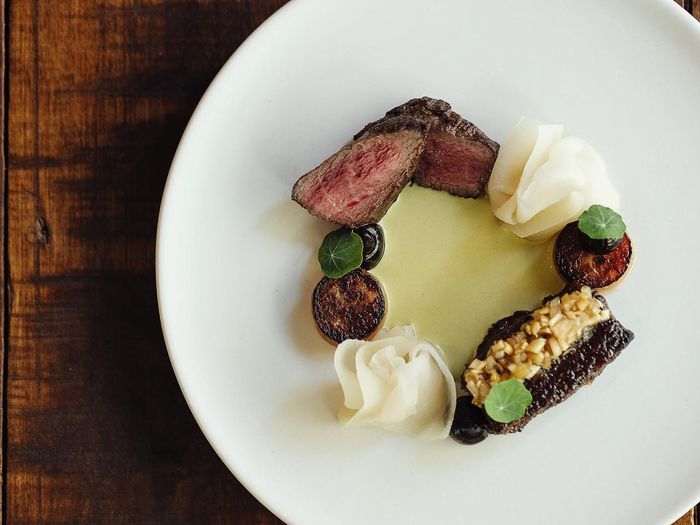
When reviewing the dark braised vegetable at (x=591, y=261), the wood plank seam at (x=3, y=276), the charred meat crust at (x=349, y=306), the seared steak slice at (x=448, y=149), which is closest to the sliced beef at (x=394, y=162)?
the seared steak slice at (x=448, y=149)

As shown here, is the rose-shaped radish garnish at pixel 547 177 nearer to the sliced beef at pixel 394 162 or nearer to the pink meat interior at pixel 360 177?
the sliced beef at pixel 394 162

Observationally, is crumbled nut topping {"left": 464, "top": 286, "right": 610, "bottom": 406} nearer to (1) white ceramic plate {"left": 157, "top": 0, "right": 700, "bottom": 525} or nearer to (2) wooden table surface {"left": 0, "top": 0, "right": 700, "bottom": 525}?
(1) white ceramic plate {"left": 157, "top": 0, "right": 700, "bottom": 525}

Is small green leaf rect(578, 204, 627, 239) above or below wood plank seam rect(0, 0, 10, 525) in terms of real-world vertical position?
above

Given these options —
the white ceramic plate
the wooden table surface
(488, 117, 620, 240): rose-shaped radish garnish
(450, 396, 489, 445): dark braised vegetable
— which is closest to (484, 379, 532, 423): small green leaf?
(450, 396, 489, 445): dark braised vegetable

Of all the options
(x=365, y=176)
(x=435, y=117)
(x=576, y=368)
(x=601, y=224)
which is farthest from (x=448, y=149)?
(x=576, y=368)

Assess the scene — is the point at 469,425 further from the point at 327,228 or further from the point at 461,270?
the point at 327,228

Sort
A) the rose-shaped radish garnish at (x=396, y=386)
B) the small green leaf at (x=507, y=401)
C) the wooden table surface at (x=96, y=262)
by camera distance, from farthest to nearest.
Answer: the wooden table surface at (x=96, y=262), the rose-shaped radish garnish at (x=396, y=386), the small green leaf at (x=507, y=401)
